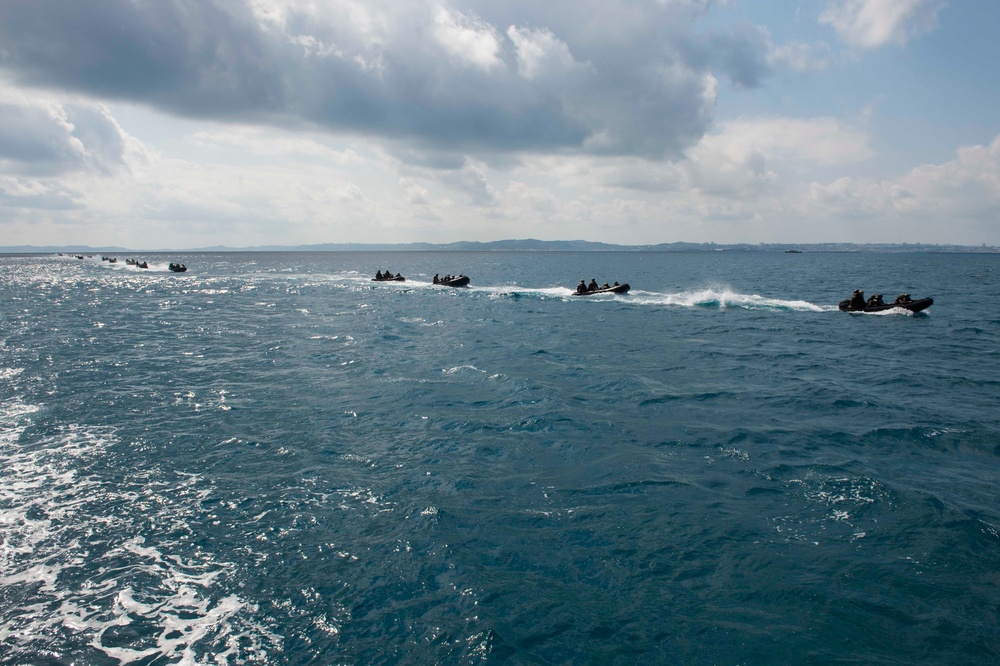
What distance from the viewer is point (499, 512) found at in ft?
41.4

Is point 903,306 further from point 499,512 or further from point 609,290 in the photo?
point 499,512

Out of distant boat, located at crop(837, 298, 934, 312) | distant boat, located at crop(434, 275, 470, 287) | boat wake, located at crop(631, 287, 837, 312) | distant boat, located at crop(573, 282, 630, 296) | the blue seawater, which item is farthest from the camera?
distant boat, located at crop(434, 275, 470, 287)

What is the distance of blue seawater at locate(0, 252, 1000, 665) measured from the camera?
8.75m

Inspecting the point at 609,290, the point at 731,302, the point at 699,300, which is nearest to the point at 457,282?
the point at 609,290

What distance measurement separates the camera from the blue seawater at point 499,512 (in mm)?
8750

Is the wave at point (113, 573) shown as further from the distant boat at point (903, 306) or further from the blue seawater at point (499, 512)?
the distant boat at point (903, 306)

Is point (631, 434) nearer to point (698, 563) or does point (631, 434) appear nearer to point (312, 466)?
point (698, 563)

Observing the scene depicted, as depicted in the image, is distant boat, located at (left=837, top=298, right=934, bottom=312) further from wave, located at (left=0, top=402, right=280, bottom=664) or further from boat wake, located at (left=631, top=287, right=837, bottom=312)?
wave, located at (left=0, top=402, right=280, bottom=664)

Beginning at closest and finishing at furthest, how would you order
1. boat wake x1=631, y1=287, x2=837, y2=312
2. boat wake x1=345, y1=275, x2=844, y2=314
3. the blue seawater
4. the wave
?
1. the wave
2. the blue seawater
3. boat wake x1=631, y1=287, x2=837, y2=312
4. boat wake x1=345, y1=275, x2=844, y2=314

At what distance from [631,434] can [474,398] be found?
705cm

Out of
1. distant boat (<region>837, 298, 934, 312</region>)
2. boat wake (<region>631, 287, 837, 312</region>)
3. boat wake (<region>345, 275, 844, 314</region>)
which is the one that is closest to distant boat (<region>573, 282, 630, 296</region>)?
boat wake (<region>345, 275, 844, 314</region>)

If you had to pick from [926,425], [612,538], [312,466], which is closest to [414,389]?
[312,466]

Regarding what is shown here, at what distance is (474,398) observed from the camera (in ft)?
72.2

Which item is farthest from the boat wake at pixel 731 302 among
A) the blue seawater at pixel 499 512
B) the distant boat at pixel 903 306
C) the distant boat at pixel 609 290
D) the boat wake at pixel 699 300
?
the blue seawater at pixel 499 512
